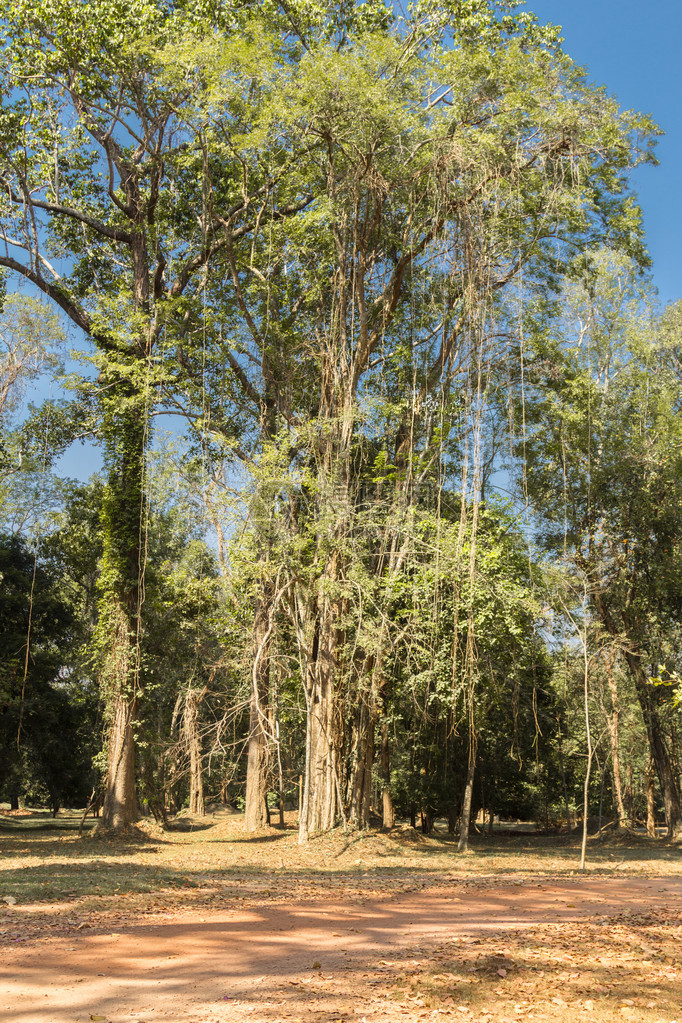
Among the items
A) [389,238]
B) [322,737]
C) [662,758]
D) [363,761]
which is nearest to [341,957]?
[322,737]

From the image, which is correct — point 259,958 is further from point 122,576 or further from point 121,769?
point 122,576

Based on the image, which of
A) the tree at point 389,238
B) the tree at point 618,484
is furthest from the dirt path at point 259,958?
the tree at point 618,484

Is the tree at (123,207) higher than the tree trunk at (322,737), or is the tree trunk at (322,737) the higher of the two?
the tree at (123,207)

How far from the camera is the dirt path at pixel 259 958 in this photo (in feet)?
12.9

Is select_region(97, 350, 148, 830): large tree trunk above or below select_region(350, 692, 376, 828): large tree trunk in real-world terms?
above

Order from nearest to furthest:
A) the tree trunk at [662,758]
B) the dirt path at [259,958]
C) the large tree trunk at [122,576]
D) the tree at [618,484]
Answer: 1. the dirt path at [259,958]
2. the large tree trunk at [122,576]
3. the tree at [618,484]
4. the tree trunk at [662,758]

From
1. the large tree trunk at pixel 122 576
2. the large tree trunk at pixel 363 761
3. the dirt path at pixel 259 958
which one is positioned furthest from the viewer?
the large tree trunk at pixel 122 576

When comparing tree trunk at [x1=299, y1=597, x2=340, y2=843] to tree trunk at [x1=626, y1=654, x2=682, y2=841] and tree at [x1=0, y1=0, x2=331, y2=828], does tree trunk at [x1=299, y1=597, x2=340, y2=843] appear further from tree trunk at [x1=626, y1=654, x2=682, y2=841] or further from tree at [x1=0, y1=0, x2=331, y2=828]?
tree trunk at [x1=626, y1=654, x2=682, y2=841]

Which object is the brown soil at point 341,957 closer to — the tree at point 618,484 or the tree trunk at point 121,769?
the tree trunk at point 121,769

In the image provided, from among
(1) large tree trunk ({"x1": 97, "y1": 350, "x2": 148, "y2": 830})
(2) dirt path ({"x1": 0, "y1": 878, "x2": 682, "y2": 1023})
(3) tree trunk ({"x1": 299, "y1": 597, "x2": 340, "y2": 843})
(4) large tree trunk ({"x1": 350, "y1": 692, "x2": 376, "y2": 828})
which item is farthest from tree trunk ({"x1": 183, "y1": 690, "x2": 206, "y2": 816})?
(2) dirt path ({"x1": 0, "y1": 878, "x2": 682, "y2": 1023})

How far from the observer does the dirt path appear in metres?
3.93

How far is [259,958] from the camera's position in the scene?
4875 millimetres

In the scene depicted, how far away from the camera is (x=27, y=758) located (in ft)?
66.6

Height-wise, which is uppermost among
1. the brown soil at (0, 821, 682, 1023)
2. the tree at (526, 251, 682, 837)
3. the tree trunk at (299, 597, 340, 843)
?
the tree at (526, 251, 682, 837)
